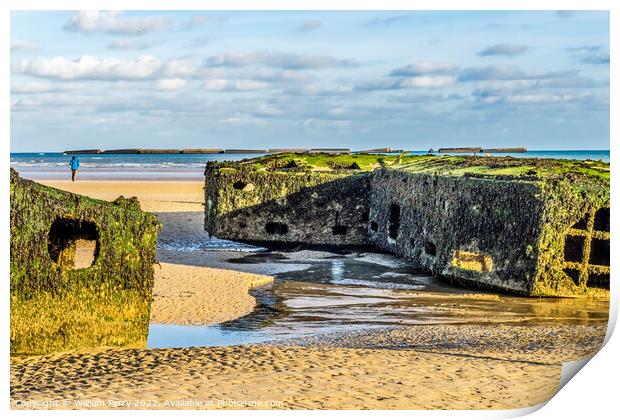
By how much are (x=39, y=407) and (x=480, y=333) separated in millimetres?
7555

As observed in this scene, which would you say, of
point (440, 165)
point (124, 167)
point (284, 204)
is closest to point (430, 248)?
point (440, 165)

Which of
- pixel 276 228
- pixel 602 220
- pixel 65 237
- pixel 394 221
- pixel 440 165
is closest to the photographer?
pixel 65 237

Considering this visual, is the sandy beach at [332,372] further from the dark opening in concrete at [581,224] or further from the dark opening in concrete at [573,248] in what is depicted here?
the dark opening in concrete at [581,224]

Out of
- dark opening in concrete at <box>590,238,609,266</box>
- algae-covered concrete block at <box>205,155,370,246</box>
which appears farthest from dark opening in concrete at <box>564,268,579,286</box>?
algae-covered concrete block at <box>205,155,370,246</box>

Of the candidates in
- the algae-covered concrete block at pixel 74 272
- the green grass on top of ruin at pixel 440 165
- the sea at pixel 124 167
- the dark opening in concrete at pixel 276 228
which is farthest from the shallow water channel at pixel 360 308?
the sea at pixel 124 167

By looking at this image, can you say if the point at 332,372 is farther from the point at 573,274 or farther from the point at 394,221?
the point at 394,221

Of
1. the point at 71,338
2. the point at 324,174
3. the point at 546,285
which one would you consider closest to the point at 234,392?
the point at 71,338

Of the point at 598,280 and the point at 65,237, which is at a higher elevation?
the point at 65,237

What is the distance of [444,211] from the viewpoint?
20812mm

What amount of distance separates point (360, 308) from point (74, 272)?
6.32m

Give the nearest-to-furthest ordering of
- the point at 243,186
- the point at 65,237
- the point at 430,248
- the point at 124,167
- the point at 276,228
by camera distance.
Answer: the point at 65,237
the point at 430,248
the point at 276,228
the point at 243,186
the point at 124,167

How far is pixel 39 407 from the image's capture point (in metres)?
10.1

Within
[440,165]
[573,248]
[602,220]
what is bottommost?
[573,248]
